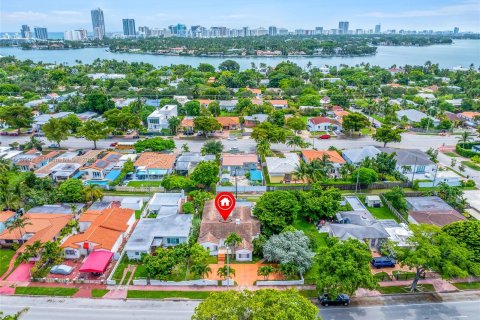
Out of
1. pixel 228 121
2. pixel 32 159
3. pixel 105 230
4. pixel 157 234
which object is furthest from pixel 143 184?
pixel 228 121

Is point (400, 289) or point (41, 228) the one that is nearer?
point (400, 289)

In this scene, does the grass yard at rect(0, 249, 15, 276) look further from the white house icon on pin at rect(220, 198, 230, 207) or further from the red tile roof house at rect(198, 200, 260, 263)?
the white house icon on pin at rect(220, 198, 230, 207)

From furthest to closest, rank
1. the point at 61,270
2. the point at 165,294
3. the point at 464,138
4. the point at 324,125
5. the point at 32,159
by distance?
1. the point at 324,125
2. the point at 464,138
3. the point at 32,159
4. the point at 61,270
5. the point at 165,294

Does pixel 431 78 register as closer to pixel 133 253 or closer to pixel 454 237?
pixel 454 237

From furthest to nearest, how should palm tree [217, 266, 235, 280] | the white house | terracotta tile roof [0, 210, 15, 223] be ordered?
the white house → terracotta tile roof [0, 210, 15, 223] → palm tree [217, 266, 235, 280]

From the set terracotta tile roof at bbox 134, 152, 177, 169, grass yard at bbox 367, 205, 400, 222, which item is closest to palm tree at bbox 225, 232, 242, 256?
grass yard at bbox 367, 205, 400, 222

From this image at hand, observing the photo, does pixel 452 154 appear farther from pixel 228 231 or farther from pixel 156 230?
pixel 156 230
